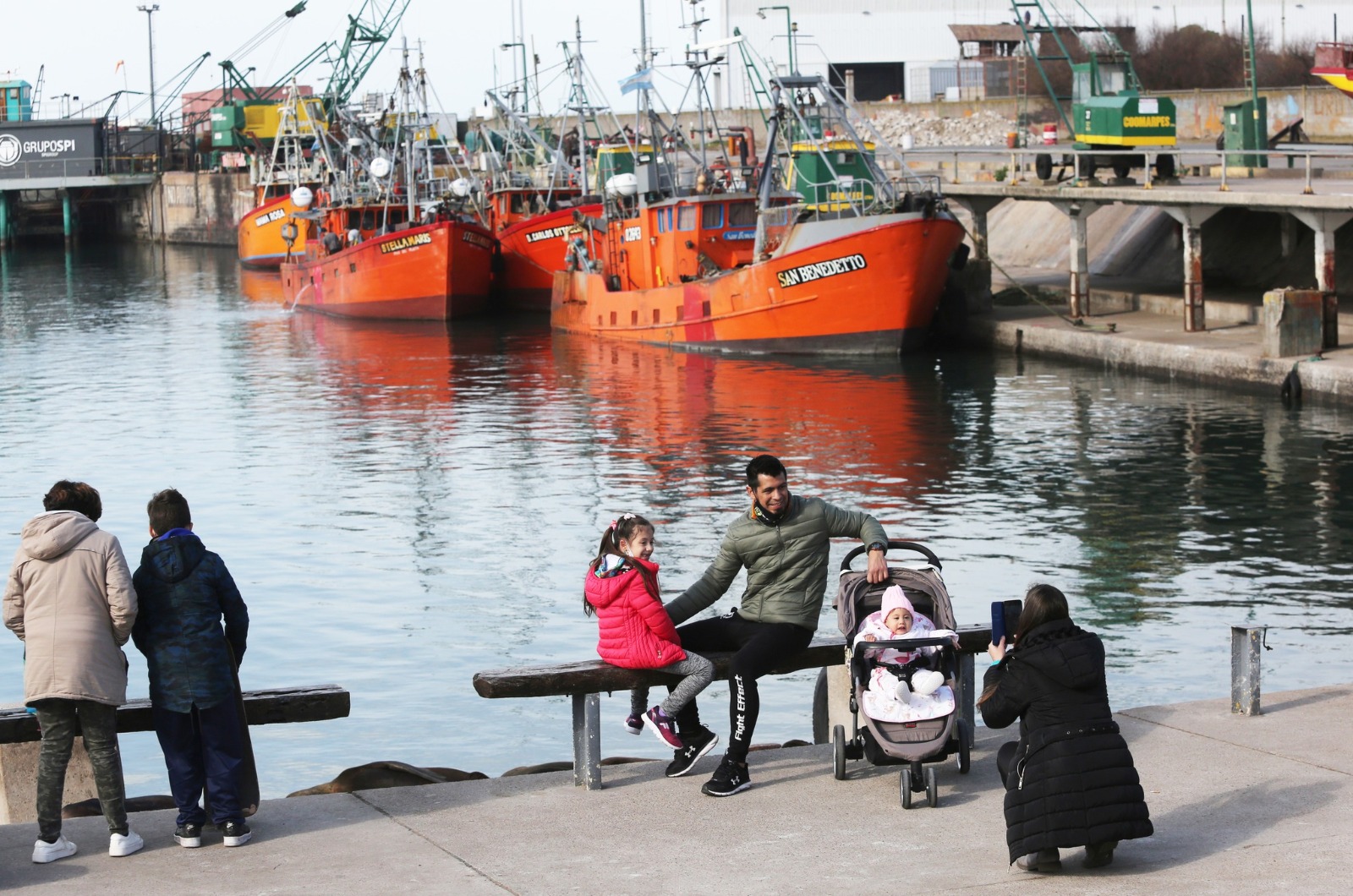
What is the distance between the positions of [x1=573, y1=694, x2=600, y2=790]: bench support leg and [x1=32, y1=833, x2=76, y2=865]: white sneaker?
1.99 meters

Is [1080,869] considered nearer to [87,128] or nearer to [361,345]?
[361,345]

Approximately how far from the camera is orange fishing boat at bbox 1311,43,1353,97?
41.6m

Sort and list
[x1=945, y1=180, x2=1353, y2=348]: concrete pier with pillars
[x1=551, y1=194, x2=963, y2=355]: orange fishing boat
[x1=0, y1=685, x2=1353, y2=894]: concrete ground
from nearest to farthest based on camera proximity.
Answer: [x1=0, y1=685, x2=1353, y2=894]: concrete ground, [x1=945, y1=180, x2=1353, y2=348]: concrete pier with pillars, [x1=551, y1=194, x2=963, y2=355]: orange fishing boat

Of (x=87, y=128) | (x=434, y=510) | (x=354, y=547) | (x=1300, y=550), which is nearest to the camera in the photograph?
(x=1300, y=550)

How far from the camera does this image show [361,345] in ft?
129

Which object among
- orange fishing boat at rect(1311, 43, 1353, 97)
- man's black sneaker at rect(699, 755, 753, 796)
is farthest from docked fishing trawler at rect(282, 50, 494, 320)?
man's black sneaker at rect(699, 755, 753, 796)

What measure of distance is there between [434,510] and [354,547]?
1868 mm

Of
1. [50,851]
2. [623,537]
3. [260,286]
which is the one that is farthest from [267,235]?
[50,851]

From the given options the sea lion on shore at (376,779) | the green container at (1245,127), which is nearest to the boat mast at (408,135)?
the green container at (1245,127)

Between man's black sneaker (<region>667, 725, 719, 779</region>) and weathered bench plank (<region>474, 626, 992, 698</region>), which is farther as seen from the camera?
man's black sneaker (<region>667, 725, 719, 779</region>)

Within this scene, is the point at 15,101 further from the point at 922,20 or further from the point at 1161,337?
the point at 1161,337

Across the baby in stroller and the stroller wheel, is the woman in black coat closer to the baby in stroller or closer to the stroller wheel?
the baby in stroller

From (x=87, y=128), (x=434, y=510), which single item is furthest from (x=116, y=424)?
(x=87, y=128)

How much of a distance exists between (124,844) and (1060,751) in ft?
11.1
